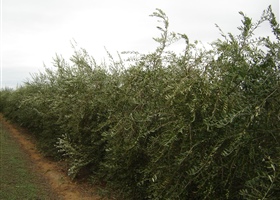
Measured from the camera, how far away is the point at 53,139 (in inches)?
380

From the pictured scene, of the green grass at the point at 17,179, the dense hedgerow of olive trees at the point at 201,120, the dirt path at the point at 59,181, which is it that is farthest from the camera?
the dirt path at the point at 59,181

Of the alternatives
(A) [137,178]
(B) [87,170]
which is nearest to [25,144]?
(B) [87,170]

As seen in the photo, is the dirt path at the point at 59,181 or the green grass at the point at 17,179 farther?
the dirt path at the point at 59,181

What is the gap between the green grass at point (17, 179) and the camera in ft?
20.1

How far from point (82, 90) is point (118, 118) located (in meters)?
2.28

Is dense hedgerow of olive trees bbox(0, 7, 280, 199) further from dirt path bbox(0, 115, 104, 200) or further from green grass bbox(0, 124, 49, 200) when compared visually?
green grass bbox(0, 124, 49, 200)

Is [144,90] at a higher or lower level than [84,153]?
higher

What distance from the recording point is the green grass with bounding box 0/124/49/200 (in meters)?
6.13

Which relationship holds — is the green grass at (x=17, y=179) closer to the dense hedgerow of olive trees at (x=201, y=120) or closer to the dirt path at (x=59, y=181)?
the dirt path at (x=59, y=181)

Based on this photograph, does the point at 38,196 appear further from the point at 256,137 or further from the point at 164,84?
the point at 256,137

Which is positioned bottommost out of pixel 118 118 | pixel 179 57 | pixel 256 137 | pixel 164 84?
pixel 256 137

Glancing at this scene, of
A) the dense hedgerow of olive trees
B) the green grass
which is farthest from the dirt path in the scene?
the dense hedgerow of olive trees

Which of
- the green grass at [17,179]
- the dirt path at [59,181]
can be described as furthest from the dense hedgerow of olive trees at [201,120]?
the green grass at [17,179]

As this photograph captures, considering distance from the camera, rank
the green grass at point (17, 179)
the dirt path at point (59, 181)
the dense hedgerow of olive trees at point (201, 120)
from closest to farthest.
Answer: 1. the dense hedgerow of olive trees at point (201, 120)
2. the green grass at point (17, 179)
3. the dirt path at point (59, 181)
